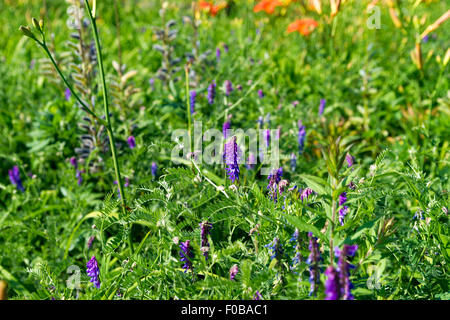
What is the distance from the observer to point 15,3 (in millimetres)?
5652

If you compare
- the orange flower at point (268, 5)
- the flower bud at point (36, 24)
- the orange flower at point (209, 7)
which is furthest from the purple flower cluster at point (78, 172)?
the orange flower at point (209, 7)

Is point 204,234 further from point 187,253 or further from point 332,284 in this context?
point 332,284

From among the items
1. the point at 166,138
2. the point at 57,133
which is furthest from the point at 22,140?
the point at 166,138

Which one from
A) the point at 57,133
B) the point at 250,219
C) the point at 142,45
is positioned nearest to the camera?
the point at 250,219

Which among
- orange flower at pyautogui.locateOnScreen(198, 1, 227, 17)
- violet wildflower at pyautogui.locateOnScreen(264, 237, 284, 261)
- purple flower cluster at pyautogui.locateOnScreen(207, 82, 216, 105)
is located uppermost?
orange flower at pyautogui.locateOnScreen(198, 1, 227, 17)

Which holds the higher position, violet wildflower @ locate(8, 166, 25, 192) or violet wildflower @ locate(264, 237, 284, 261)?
violet wildflower @ locate(8, 166, 25, 192)

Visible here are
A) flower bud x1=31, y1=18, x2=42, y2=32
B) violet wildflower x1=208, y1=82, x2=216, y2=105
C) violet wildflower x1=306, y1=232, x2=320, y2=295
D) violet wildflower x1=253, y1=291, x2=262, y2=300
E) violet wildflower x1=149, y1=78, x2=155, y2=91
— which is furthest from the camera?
violet wildflower x1=149, y1=78, x2=155, y2=91

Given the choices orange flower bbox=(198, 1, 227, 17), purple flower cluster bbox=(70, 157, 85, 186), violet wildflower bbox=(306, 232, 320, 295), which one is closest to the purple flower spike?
purple flower cluster bbox=(70, 157, 85, 186)

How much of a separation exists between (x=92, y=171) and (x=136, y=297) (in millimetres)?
1050

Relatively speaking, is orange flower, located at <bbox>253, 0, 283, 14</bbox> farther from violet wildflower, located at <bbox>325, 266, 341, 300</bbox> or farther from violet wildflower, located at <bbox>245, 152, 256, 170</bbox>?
violet wildflower, located at <bbox>325, 266, 341, 300</bbox>

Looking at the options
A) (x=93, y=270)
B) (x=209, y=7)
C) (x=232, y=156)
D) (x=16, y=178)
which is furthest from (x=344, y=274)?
(x=209, y=7)

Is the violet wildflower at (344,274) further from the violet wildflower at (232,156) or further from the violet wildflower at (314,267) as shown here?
the violet wildflower at (232,156)

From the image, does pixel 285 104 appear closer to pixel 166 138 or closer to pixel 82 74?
pixel 166 138
